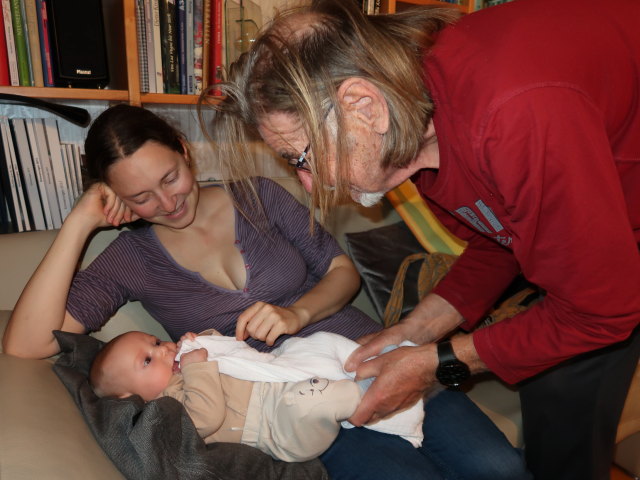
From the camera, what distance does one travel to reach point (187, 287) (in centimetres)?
147

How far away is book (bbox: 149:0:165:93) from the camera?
1767 mm

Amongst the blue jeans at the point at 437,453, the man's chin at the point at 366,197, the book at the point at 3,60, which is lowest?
the blue jeans at the point at 437,453

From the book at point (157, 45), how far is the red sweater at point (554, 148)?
1208mm

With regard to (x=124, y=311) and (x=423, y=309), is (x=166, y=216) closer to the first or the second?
(x=124, y=311)

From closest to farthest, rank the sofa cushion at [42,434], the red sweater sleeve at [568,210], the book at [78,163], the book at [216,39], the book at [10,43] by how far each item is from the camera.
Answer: the red sweater sleeve at [568,210] < the sofa cushion at [42,434] < the book at [10,43] < the book at [78,163] < the book at [216,39]

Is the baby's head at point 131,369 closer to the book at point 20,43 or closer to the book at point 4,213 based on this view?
the book at point 4,213

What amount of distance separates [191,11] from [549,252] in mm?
1575

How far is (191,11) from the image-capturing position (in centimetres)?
185

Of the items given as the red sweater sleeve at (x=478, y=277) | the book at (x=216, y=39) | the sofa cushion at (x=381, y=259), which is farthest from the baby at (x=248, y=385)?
the book at (x=216, y=39)

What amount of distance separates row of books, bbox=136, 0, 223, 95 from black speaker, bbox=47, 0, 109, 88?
0.13m

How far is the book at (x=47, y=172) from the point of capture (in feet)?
5.55

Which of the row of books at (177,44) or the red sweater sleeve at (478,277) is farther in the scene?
the row of books at (177,44)

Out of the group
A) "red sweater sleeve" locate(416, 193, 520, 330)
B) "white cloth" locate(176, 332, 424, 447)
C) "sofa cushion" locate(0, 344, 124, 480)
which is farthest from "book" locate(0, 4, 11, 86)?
"red sweater sleeve" locate(416, 193, 520, 330)

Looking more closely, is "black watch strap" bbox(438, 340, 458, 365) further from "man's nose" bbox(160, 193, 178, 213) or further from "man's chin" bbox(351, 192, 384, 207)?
"man's nose" bbox(160, 193, 178, 213)
